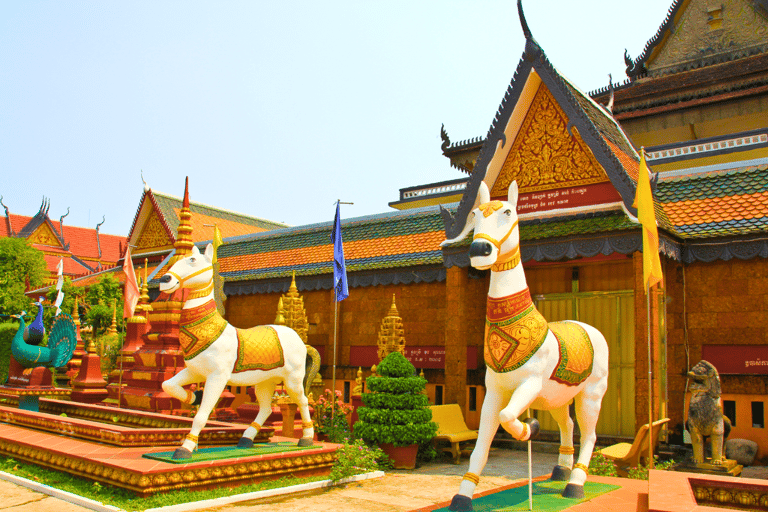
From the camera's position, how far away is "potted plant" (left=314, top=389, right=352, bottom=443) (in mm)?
10352

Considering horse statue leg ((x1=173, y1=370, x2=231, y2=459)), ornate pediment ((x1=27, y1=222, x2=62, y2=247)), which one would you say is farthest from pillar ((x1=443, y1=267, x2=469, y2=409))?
ornate pediment ((x1=27, y1=222, x2=62, y2=247))

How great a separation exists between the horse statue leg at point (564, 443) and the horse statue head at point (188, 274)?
14.4 ft

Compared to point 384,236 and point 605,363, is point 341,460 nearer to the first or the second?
point 605,363

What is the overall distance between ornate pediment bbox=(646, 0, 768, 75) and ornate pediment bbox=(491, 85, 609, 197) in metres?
15.4

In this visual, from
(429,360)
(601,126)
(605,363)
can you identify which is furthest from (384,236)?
(605,363)

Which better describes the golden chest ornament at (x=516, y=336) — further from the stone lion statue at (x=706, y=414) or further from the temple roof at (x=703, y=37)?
the temple roof at (x=703, y=37)

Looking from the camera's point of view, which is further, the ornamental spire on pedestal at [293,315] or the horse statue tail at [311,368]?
the ornamental spire on pedestal at [293,315]

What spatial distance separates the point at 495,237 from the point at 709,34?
23197 millimetres

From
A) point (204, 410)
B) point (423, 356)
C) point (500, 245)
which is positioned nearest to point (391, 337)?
point (423, 356)

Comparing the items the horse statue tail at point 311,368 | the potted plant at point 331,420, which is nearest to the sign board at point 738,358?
the potted plant at point 331,420

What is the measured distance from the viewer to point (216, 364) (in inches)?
291

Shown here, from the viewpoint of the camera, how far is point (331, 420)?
10.5 m

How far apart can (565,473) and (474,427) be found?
5878mm

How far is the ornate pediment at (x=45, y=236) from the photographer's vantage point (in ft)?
156
